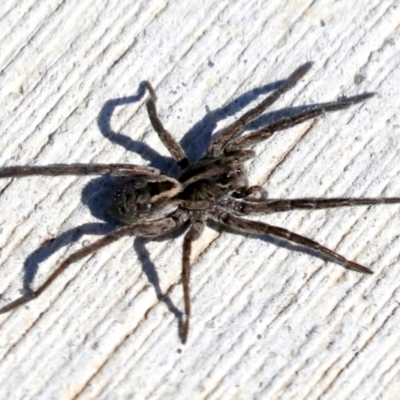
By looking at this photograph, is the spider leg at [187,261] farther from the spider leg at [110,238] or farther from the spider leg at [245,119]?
the spider leg at [245,119]

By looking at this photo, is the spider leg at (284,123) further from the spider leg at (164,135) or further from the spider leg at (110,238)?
the spider leg at (110,238)

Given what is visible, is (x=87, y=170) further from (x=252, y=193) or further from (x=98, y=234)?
(x=252, y=193)

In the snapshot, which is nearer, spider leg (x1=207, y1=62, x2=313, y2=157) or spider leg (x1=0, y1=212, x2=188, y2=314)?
spider leg (x1=0, y1=212, x2=188, y2=314)

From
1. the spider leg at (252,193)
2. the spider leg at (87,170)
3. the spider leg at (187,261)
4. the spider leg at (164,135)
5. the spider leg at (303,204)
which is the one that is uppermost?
the spider leg at (164,135)

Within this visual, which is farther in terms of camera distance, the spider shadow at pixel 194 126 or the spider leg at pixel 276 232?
the spider shadow at pixel 194 126

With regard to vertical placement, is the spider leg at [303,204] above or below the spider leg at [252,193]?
below

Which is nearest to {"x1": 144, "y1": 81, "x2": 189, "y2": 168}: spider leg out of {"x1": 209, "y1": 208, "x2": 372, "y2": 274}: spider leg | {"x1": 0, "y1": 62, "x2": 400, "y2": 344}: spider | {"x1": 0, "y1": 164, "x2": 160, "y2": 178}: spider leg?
{"x1": 0, "y1": 62, "x2": 400, "y2": 344}: spider

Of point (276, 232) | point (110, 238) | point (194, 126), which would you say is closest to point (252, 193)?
point (276, 232)

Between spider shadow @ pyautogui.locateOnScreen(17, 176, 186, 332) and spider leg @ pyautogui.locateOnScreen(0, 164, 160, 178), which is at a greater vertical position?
spider leg @ pyautogui.locateOnScreen(0, 164, 160, 178)

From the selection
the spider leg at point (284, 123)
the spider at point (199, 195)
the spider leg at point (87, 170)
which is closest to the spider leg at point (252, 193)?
the spider at point (199, 195)

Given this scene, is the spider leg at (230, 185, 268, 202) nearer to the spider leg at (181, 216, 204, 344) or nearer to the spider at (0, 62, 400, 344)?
the spider at (0, 62, 400, 344)
